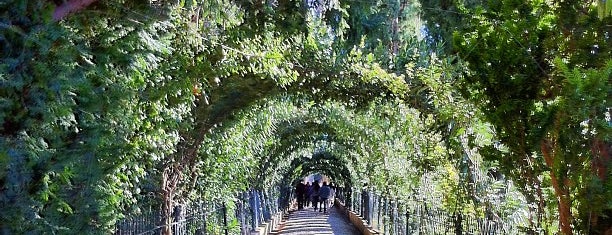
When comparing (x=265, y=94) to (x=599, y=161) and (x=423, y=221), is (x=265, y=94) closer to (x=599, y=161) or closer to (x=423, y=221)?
(x=423, y=221)

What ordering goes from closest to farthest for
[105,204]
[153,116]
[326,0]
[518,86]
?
[518,86], [105,204], [326,0], [153,116]

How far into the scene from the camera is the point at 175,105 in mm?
7059

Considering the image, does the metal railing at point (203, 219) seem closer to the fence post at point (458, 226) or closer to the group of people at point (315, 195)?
the fence post at point (458, 226)

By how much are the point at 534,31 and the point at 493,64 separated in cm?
25

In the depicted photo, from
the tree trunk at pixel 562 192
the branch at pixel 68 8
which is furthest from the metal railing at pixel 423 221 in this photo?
the branch at pixel 68 8

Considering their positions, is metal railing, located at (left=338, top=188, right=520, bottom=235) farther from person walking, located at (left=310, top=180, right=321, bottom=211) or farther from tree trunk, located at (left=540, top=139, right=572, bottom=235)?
person walking, located at (left=310, top=180, right=321, bottom=211)

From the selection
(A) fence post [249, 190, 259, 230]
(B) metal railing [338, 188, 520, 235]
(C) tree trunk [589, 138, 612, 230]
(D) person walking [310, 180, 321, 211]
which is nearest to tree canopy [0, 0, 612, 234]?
(C) tree trunk [589, 138, 612, 230]

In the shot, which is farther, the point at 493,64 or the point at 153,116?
A: the point at 153,116

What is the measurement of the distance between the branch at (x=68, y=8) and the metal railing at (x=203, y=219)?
3122 millimetres

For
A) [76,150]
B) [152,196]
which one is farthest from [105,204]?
[152,196]

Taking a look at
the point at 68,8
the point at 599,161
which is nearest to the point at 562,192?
the point at 599,161

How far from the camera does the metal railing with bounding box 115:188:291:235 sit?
23.9 feet

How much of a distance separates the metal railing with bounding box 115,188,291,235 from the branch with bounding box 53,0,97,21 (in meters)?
3.12

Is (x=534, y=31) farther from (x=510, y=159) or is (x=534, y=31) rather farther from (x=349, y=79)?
(x=349, y=79)
